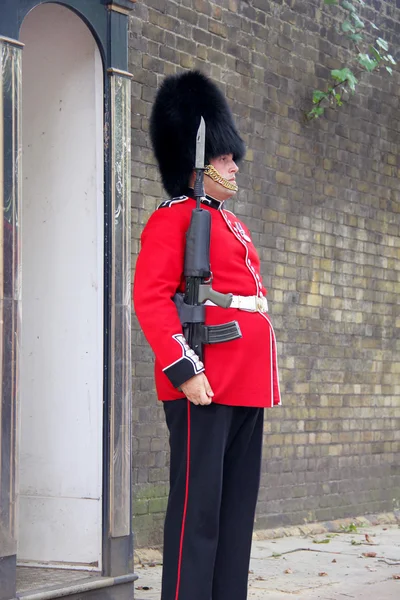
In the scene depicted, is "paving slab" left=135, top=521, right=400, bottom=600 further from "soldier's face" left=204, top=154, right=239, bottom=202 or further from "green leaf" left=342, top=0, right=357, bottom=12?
"green leaf" left=342, top=0, right=357, bottom=12

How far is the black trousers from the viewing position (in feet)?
11.6

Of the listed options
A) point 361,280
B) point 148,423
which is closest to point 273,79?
point 361,280

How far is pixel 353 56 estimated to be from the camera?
805cm

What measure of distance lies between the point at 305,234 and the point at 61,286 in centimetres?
337

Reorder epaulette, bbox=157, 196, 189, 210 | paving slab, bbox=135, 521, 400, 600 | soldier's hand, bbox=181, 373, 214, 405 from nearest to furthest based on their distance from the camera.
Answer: soldier's hand, bbox=181, 373, 214, 405, epaulette, bbox=157, 196, 189, 210, paving slab, bbox=135, 521, 400, 600

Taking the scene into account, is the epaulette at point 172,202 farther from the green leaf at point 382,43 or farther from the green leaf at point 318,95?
the green leaf at point 382,43

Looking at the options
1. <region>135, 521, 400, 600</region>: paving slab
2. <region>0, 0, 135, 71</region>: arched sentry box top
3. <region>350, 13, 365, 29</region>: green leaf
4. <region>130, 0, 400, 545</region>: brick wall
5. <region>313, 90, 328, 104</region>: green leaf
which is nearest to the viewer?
<region>0, 0, 135, 71</region>: arched sentry box top

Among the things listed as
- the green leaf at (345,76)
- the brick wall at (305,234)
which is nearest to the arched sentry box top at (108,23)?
the brick wall at (305,234)

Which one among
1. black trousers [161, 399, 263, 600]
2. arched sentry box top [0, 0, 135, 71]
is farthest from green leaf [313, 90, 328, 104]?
black trousers [161, 399, 263, 600]

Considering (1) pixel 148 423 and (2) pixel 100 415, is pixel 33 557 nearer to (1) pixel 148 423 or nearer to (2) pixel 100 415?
(2) pixel 100 415

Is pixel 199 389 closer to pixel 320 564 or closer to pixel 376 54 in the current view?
pixel 320 564

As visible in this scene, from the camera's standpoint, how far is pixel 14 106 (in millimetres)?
3801

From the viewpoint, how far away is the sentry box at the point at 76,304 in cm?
423

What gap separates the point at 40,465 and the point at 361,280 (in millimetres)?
4150
